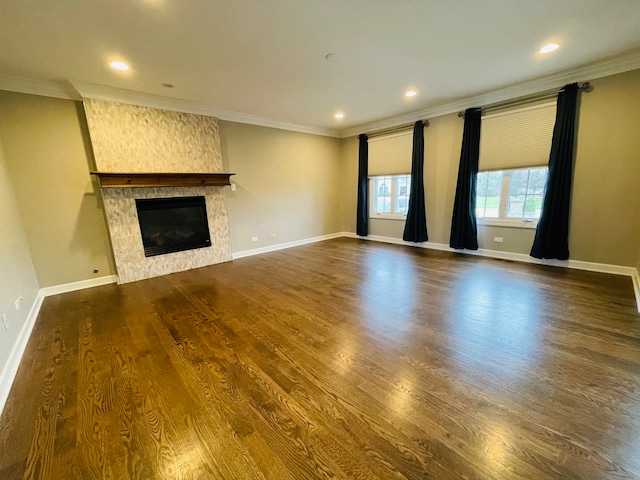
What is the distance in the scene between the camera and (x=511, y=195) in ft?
13.9

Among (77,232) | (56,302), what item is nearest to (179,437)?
(56,302)

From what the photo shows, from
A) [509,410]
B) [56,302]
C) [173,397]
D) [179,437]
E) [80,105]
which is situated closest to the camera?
[179,437]

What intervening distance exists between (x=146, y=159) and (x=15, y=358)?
291cm

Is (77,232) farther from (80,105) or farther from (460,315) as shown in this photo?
(460,315)

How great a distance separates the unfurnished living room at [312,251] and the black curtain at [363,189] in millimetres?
751

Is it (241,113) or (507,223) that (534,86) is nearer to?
(507,223)

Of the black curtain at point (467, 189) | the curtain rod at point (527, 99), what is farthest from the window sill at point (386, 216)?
Result: the curtain rod at point (527, 99)

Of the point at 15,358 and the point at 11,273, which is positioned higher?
the point at 11,273

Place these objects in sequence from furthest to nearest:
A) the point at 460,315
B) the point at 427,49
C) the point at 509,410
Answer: the point at 427,49 < the point at 460,315 < the point at 509,410

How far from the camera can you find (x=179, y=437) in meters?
1.34

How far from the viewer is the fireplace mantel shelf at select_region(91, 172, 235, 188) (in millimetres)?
3441

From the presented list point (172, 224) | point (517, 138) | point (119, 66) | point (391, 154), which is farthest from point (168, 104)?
point (517, 138)

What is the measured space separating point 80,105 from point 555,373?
19.5ft

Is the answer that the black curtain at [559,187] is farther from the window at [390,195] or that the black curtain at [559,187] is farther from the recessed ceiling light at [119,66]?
the recessed ceiling light at [119,66]
